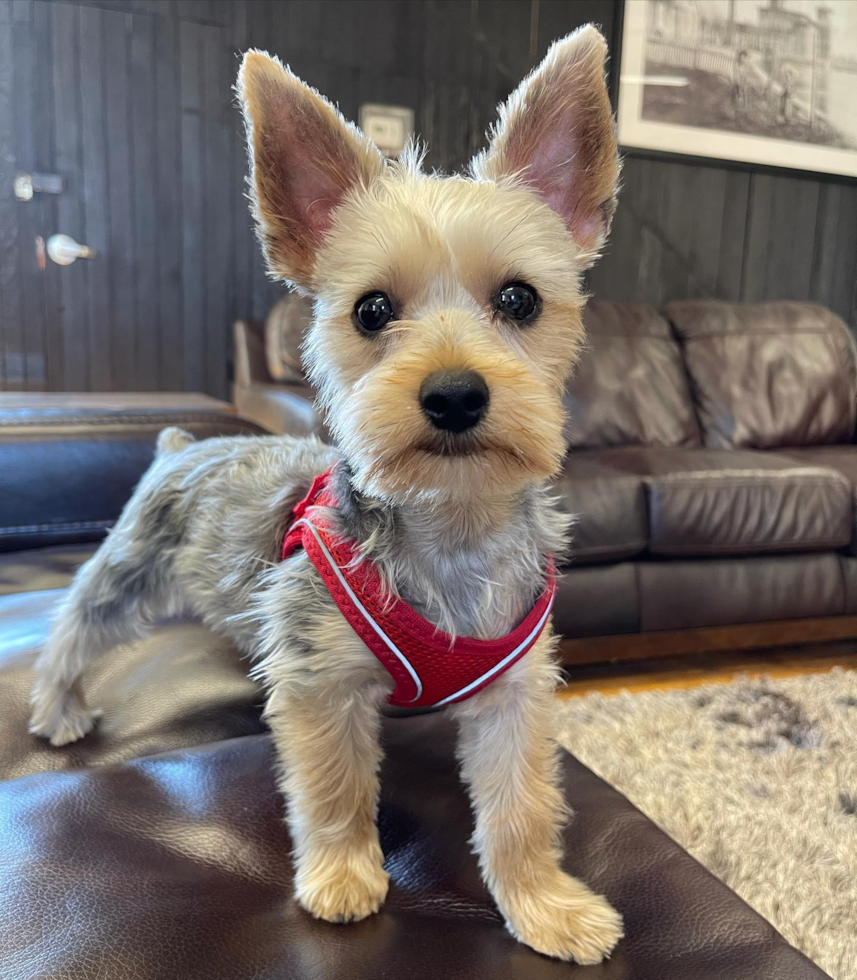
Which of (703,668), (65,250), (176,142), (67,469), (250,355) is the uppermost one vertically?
(176,142)

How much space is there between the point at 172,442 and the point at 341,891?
102cm

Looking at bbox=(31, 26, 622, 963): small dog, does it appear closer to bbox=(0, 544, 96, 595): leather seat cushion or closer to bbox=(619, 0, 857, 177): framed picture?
bbox=(0, 544, 96, 595): leather seat cushion

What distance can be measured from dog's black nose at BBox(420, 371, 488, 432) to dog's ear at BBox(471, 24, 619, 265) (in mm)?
381

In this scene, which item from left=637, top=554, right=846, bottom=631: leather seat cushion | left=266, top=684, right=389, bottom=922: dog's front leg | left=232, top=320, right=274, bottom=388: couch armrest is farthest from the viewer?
left=232, top=320, right=274, bottom=388: couch armrest

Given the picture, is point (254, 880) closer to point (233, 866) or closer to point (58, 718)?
point (233, 866)

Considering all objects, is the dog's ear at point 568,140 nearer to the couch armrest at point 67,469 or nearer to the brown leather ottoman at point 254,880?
the brown leather ottoman at point 254,880

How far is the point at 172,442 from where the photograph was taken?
1.55 metres

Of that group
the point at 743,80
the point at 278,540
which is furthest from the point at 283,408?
the point at 743,80

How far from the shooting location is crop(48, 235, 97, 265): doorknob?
3711 mm

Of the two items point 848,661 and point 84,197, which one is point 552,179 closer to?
point 848,661

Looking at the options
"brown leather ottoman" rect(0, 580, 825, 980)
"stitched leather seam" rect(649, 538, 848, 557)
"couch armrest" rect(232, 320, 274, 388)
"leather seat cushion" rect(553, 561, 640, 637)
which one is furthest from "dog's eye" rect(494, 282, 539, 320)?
"couch armrest" rect(232, 320, 274, 388)

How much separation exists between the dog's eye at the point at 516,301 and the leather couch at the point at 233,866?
2.06 ft

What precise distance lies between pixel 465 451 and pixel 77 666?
2.61 ft

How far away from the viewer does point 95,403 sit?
222cm
